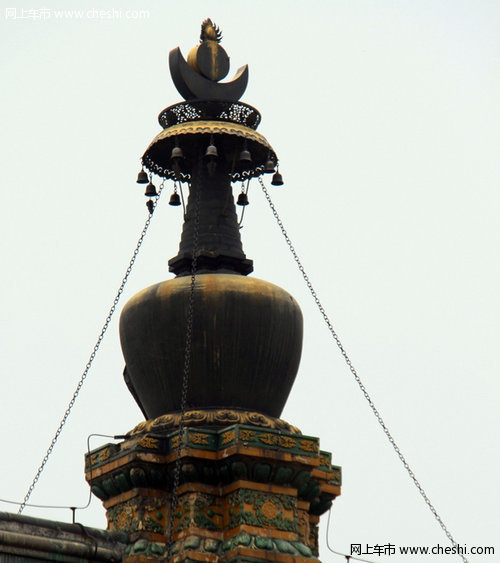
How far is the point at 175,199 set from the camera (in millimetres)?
39406

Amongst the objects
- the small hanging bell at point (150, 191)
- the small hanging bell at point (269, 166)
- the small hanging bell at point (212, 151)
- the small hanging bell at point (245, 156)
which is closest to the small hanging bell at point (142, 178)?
the small hanging bell at point (150, 191)

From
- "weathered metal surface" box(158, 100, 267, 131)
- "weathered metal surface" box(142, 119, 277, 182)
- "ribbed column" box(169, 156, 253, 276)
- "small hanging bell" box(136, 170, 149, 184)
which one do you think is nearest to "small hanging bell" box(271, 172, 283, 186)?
"weathered metal surface" box(142, 119, 277, 182)

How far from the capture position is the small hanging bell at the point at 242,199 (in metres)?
39.3

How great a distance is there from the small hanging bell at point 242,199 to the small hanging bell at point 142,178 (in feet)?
7.50

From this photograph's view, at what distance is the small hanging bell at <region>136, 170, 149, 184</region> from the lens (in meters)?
38.5

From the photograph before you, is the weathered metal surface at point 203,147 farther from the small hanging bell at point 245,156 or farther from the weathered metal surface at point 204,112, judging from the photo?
the small hanging bell at point 245,156

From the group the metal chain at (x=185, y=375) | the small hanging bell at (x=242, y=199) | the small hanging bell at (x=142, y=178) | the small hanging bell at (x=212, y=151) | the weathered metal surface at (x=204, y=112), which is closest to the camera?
the metal chain at (x=185, y=375)

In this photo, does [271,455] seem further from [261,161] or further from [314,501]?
[261,161]

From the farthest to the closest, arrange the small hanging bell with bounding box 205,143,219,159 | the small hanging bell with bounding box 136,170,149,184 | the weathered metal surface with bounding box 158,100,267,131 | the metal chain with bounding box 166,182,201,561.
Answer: the weathered metal surface with bounding box 158,100,267,131, the small hanging bell with bounding box 136,170,149,184, the small hanging bell with bounding box 205,143,219,159, the metal chain with bounding box 166,182,201,561

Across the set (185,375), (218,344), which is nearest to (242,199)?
(218,344)

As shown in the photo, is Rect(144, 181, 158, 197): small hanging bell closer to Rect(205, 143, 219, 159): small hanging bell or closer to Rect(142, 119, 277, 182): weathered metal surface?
Rect(142, 119, 277, 182): weathered metal surface

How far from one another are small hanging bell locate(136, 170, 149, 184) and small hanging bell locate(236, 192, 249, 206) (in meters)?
2.29

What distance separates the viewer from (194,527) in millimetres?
34094

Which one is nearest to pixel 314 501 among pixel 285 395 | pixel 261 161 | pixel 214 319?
pixel 285 395
